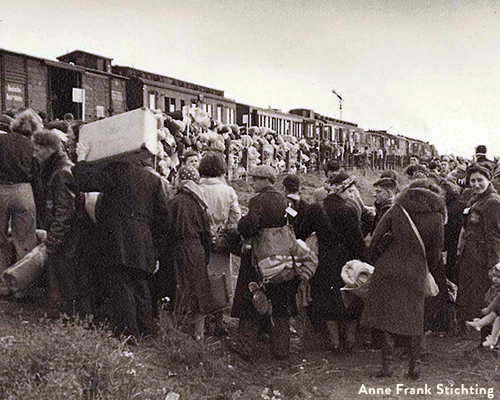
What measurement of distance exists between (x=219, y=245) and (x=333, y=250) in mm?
1132

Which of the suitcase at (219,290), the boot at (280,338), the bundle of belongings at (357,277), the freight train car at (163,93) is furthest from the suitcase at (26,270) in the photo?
the freight train car at (163,93)

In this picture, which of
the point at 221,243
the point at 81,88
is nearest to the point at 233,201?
the point at 221,243

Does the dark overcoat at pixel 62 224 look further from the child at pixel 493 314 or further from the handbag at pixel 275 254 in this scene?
the child at pixel 493 314

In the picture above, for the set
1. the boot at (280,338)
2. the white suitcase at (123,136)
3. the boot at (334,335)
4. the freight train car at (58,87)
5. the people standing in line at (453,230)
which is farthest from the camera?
the freight train car at (58,87)

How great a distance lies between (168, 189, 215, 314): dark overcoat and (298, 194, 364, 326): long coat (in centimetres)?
107

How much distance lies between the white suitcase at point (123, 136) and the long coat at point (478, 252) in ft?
11.0

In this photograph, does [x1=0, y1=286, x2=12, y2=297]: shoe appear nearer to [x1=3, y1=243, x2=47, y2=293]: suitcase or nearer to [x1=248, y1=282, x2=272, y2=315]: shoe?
[x1=3, y1=243, x2=47, y2=293]: suitcase

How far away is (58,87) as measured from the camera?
2009cm

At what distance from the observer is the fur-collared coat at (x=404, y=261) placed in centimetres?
496

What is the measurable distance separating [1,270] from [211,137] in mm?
10825

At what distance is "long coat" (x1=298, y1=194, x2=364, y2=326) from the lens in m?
5.62

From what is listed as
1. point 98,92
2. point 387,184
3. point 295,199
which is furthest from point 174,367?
point 98,92

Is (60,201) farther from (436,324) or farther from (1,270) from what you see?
(436,324)

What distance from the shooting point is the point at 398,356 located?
18.8 feet
